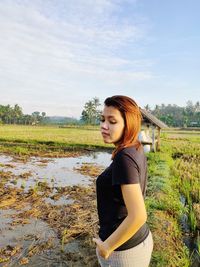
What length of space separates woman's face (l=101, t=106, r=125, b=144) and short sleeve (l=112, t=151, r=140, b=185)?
0.44ft

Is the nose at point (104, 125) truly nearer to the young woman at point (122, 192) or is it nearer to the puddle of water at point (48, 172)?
the young woman at point (122, 192)

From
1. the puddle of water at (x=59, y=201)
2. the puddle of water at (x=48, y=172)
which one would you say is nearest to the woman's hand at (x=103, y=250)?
the puddle of water at (x=59, y=201)

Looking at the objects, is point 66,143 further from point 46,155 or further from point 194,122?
point 194,122

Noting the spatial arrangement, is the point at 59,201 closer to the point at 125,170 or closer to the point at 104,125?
the point at 104,125

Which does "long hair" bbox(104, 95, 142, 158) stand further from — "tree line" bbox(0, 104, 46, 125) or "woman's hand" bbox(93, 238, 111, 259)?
"tree line" bbox(0, 104, 46, 125)

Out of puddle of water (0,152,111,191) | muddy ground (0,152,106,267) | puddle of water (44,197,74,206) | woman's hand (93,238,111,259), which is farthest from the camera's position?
puddle of water (0,152,111,191)

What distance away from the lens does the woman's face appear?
1.60 meters

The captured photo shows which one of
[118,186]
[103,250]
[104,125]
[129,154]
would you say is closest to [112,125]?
[104,125]

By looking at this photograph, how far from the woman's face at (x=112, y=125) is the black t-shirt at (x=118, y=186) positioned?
0.11 metres

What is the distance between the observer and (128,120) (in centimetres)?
159

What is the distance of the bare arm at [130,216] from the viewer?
1.46m

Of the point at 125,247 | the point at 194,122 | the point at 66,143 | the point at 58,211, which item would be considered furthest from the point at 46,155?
the point at 194,122

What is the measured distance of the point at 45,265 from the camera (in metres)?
4.43

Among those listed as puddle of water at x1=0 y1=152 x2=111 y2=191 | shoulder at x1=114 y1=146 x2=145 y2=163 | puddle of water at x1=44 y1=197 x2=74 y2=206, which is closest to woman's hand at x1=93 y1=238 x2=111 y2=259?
shoulder at x1=114 y1=146 x2=145 y2=163
